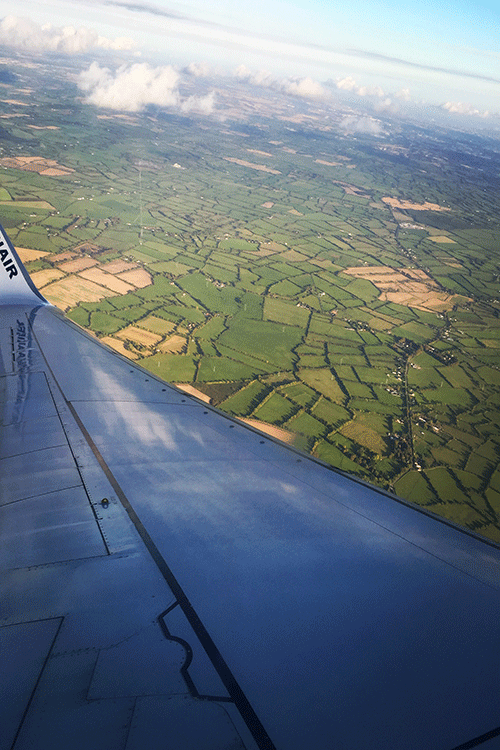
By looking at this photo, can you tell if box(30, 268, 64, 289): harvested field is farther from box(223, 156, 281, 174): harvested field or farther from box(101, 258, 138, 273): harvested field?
box(223, 156, 281, 174): harvested field

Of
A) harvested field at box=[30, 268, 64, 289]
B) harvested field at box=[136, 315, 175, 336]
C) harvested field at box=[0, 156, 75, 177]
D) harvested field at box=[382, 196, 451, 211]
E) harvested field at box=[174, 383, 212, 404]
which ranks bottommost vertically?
harvested field at box=[174, 383, 212, 404]

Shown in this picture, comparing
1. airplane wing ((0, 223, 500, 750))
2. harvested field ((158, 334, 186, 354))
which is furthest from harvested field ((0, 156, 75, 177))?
airplane wing ((0, 223, 500, 750))

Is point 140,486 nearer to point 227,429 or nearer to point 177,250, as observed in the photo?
point 227,429

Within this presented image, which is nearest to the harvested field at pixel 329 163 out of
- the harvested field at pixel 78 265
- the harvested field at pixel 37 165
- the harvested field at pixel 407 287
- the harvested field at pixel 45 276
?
the harvested field at pixel 37 165

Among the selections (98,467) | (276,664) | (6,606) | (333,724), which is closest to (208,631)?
(276,664)

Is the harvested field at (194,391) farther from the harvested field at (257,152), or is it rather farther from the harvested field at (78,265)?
the harvested field at (257,152)

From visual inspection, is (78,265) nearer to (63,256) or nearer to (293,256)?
(63,256)

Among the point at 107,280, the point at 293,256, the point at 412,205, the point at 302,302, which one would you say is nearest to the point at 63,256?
the point at 107,280
